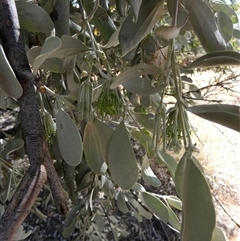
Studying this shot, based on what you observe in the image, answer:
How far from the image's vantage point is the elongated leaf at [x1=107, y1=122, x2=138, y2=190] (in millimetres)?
409

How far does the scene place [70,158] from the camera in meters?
0.45

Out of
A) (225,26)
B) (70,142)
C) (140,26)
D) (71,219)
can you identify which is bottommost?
(71,219)

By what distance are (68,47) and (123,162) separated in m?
0.15

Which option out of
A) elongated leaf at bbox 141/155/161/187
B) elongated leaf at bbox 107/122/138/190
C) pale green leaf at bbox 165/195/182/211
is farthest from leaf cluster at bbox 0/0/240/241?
pale green leaf at bbox 165/195/182/211

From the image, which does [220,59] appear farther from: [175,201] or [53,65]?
[175,201]

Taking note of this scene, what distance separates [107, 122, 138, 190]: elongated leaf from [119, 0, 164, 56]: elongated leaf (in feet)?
0.36

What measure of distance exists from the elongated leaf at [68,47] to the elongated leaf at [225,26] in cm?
22

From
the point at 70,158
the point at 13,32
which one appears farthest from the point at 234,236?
the point at 13,32

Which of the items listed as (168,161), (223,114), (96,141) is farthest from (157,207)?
(223,114)

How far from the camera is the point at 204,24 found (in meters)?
0.39

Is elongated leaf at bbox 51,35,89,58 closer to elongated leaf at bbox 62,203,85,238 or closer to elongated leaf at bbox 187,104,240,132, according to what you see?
elongated leaf at bbox 187,104,240,132

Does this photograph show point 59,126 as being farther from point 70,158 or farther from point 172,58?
point 172,58

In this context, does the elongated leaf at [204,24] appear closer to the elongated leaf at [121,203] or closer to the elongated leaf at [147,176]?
the elongated leaf at [147,176]

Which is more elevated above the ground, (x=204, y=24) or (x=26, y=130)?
(x=204, y=24)
